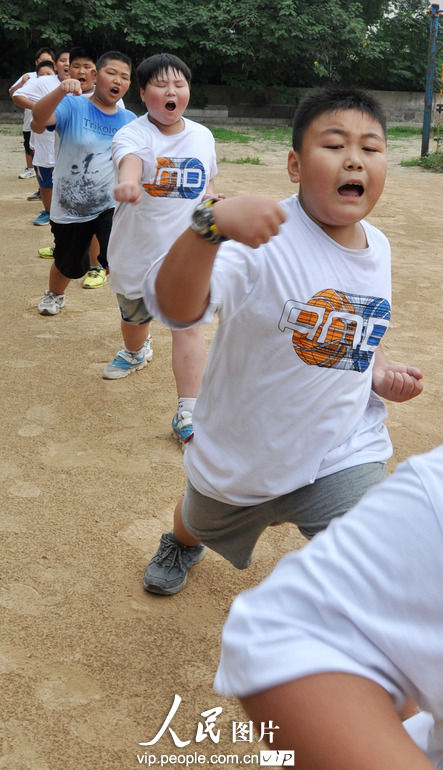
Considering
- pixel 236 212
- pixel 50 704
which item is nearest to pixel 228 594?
pixel 50 704

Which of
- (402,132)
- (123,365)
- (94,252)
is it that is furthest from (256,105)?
(123,365)

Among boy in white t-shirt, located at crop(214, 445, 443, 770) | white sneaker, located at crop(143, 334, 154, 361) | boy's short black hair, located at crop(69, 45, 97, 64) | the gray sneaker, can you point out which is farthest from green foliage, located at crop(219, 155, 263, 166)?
boy in white t-shirt, located at crop(214, 445, 443, 770)

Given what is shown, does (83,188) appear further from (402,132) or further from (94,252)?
(402,132)

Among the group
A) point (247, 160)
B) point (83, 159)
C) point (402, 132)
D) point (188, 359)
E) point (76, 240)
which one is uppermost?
point (83, 159)

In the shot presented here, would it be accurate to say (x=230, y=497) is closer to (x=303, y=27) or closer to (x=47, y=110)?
(x=47, y=110)

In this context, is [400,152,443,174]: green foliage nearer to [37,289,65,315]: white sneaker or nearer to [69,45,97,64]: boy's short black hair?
[69,45,97,64]: boy's short black hair

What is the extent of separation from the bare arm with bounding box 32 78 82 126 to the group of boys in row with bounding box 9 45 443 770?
31.5 inches

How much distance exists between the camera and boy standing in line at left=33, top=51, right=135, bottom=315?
471 centimetres

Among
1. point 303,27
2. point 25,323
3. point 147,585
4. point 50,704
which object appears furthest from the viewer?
point 303,27

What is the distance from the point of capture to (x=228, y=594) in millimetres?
2553

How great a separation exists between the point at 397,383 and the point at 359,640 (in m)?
1.38

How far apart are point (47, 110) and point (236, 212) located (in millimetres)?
3587

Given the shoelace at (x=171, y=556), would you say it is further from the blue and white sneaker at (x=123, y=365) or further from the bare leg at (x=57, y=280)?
the bare leg at (x=57, y=280)

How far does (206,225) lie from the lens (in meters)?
1.42
